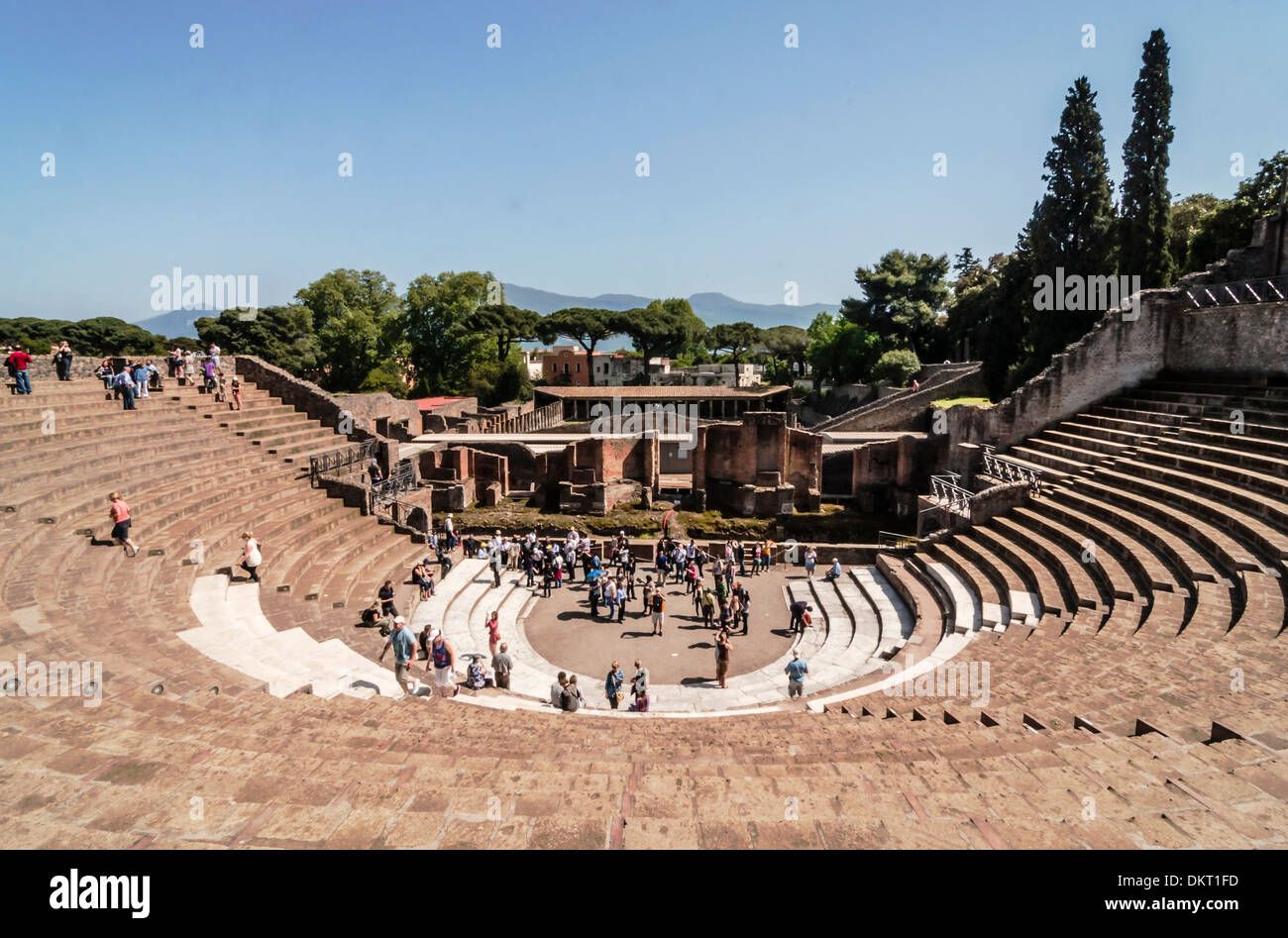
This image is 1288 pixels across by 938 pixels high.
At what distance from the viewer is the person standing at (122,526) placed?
408 inches

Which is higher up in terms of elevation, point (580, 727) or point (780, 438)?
point (780, 438)

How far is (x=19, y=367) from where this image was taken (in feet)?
47.4

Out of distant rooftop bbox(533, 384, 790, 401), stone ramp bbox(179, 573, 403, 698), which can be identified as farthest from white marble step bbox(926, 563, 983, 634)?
distant rooftop bbox(533, 384, 790, 401)

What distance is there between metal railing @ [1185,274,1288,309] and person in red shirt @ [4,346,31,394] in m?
29.9

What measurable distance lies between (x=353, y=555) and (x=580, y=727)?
9.74 metres

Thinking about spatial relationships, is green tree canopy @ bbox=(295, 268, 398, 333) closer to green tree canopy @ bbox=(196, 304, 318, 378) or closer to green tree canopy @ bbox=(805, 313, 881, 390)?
green tree canopy @ bbox=(196, 304, 318, 378)

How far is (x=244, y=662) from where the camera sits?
863cm

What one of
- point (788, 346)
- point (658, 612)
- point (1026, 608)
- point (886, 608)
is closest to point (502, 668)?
point (658, 612)

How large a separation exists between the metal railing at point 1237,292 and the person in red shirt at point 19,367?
29.9 meters

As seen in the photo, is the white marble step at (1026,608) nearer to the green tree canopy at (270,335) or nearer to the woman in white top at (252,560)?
the woman in white top at (252,560)

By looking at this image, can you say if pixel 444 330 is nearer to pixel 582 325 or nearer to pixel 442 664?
pixel 582 325

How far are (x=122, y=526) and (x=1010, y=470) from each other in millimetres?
19849
